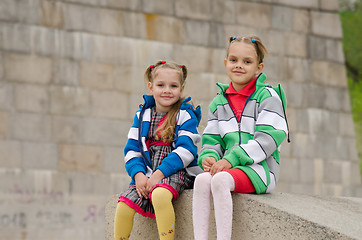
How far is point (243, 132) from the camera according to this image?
455 cm

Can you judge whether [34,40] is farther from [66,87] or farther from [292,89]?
[292,89]

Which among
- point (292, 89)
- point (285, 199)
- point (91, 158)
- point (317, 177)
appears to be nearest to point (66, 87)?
point (91, 158)

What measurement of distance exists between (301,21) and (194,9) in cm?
213

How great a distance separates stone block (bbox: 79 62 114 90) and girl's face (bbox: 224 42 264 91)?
4.77 m

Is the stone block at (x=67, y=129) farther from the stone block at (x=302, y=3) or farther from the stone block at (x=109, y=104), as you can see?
the stone block at (x=302, y=3)

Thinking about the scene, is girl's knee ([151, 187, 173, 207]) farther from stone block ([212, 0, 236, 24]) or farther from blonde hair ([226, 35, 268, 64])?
stone block ([212, 0, 236, 24])

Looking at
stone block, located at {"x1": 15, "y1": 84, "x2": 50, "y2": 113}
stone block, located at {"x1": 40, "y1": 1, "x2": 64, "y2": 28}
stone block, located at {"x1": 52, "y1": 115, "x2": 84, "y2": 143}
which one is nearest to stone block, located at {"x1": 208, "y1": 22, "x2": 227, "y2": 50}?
stone block, located at {"x1": 40, "y1": 1, "x2": 64, "y2": 28}

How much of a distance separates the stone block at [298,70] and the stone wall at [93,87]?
0.02 metres

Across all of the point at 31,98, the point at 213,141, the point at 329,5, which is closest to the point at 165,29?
the point at 31,98

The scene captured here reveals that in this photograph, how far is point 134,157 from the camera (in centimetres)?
488

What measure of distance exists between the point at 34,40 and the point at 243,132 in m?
5.25

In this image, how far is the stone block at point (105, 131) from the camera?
911cm

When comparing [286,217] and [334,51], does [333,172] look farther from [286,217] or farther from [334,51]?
[286,217]

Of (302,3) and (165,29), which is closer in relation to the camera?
(165,29)
